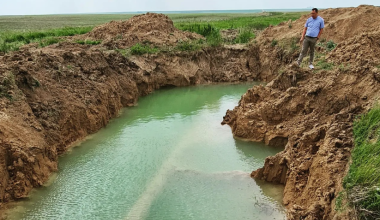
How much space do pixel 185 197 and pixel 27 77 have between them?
575 cm

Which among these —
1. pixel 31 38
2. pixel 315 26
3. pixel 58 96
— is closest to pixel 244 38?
pixel 315 26

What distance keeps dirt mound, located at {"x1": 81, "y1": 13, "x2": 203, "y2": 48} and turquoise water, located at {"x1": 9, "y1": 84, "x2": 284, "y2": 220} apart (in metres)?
7.18

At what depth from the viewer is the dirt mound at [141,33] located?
59.3ft

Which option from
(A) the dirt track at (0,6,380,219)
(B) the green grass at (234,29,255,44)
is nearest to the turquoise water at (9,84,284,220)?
(A) the dirt track at (0,6,380,219)

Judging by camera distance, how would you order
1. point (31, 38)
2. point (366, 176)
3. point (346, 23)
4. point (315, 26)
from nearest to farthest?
point (366, 176) < point (315, 26) < point (346, 23) < point (31, 38)

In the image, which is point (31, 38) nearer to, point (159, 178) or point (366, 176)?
point (159, 178)

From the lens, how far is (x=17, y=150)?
23.6ft

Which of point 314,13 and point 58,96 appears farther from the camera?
point 314,13

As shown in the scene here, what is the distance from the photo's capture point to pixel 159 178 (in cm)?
788

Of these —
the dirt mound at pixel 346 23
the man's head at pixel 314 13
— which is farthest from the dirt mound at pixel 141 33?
the man's head at pixel 314 13

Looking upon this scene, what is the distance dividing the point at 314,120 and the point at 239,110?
271 cm

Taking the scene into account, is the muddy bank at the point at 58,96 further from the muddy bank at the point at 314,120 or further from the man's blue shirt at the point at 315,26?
the man's blue shirt at the point at 315,26

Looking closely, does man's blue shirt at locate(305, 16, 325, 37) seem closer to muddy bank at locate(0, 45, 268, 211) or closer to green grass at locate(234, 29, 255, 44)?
muddy bank at locate(0, 45, 268, 211)

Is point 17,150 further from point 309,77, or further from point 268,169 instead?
point 309,77
